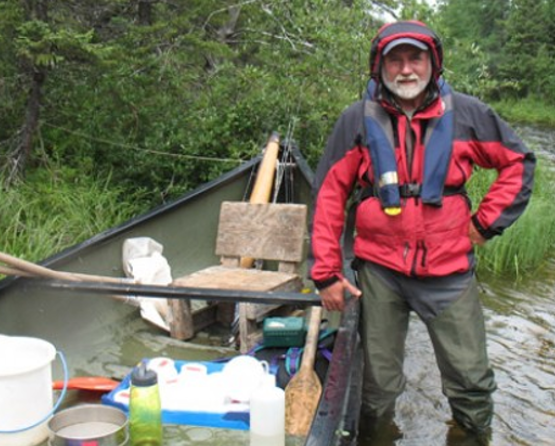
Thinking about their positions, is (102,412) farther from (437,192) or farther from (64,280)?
(437,192)

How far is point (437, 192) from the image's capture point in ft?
9.46

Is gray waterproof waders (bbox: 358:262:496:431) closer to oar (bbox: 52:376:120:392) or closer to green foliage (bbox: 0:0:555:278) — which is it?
oar (bbox: 52:376:120:392)

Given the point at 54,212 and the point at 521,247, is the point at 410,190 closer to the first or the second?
the point at 54,212

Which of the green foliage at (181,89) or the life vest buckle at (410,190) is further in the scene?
the green foliage at (181,89)

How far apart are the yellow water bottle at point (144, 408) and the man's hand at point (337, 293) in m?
0.96

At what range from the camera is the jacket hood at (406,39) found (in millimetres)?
2855

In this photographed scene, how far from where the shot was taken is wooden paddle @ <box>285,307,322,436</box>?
113 inches

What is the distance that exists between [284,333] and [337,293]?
1.65 feet

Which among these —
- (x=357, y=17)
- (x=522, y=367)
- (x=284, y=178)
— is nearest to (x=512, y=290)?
(x=522, y=367)

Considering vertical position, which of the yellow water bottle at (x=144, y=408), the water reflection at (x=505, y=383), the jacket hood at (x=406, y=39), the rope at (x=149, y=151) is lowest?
the water reflection at (x=505, y=383)

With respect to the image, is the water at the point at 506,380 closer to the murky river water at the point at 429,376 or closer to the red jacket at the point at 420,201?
the murky river water at the point at 429,376

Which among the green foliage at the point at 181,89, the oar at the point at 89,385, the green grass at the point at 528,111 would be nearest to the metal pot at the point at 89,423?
the oar at the point at 89,385

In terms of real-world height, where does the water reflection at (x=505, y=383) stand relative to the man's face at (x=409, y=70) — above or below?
below

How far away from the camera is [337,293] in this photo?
123 inches
